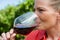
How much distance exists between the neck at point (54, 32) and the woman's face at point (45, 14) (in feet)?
0.08

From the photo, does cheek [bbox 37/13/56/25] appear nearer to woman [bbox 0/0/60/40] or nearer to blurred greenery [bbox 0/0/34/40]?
woman [bbox 0/0/60/40]

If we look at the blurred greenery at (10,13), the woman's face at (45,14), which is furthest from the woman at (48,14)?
the blurred greenery at (10,13)

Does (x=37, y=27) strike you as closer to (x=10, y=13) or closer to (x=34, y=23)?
(x=34, y=23)

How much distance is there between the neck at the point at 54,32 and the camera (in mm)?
882

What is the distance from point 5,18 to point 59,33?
3.12 ft

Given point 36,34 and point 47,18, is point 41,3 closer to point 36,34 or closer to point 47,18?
point 47,18

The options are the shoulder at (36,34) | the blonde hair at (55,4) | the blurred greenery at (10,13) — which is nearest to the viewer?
the blonde hair at (55,4)

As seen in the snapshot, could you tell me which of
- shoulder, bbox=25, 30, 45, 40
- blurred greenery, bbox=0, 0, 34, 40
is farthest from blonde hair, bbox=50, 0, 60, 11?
blurred greenery, bbox=0, 0, 34, 40

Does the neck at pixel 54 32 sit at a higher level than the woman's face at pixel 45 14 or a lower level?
lower

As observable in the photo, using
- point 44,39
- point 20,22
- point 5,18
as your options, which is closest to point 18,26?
point 20,22

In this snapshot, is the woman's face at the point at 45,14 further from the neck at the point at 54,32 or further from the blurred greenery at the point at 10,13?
the blurred greenery at the point at 10,13

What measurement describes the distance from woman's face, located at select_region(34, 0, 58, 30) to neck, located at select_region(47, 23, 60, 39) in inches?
1.0

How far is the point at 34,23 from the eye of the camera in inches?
36.0

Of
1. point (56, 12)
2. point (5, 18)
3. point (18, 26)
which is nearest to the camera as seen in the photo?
point (56, 12)
